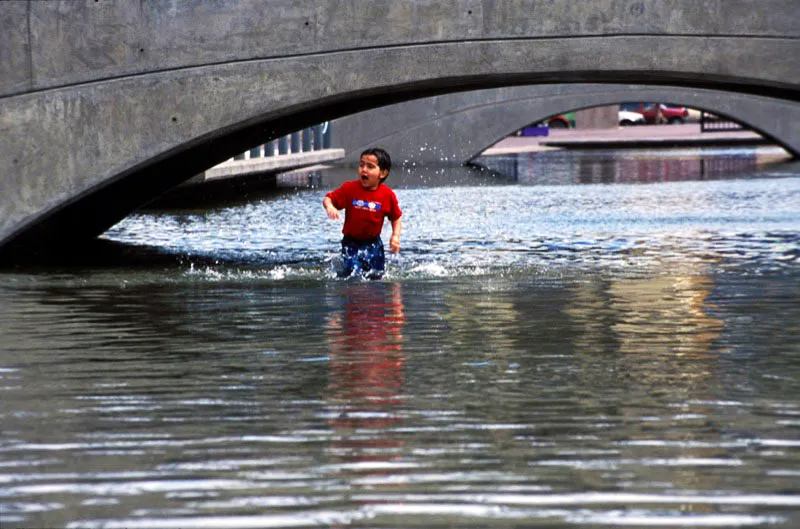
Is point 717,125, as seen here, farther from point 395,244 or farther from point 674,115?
point 395,244

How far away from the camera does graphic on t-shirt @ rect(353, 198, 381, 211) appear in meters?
14.2

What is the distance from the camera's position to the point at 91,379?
857cm

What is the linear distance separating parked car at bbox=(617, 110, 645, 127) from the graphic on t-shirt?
7209 cm

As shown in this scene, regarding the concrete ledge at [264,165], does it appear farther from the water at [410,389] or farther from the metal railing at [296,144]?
the water at [410,389]

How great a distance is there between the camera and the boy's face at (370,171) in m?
13.8

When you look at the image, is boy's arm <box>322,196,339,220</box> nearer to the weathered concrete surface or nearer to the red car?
the weathered concrete surface

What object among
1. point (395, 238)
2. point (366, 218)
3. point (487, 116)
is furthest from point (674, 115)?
point (395, 238)

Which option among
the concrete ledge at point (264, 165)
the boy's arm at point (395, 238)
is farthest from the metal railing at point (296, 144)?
the boy's arm at point (395, 238)

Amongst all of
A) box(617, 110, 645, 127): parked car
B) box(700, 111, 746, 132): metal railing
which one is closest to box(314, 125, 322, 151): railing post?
box(700, 111, 746, 132): metal railing

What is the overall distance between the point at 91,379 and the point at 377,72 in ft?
23.2

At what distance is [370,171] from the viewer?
546 inches

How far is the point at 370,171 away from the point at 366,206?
0.45m

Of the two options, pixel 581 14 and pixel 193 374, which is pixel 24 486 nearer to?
pixel 193 374

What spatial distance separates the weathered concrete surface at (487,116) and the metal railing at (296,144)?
97 cm
